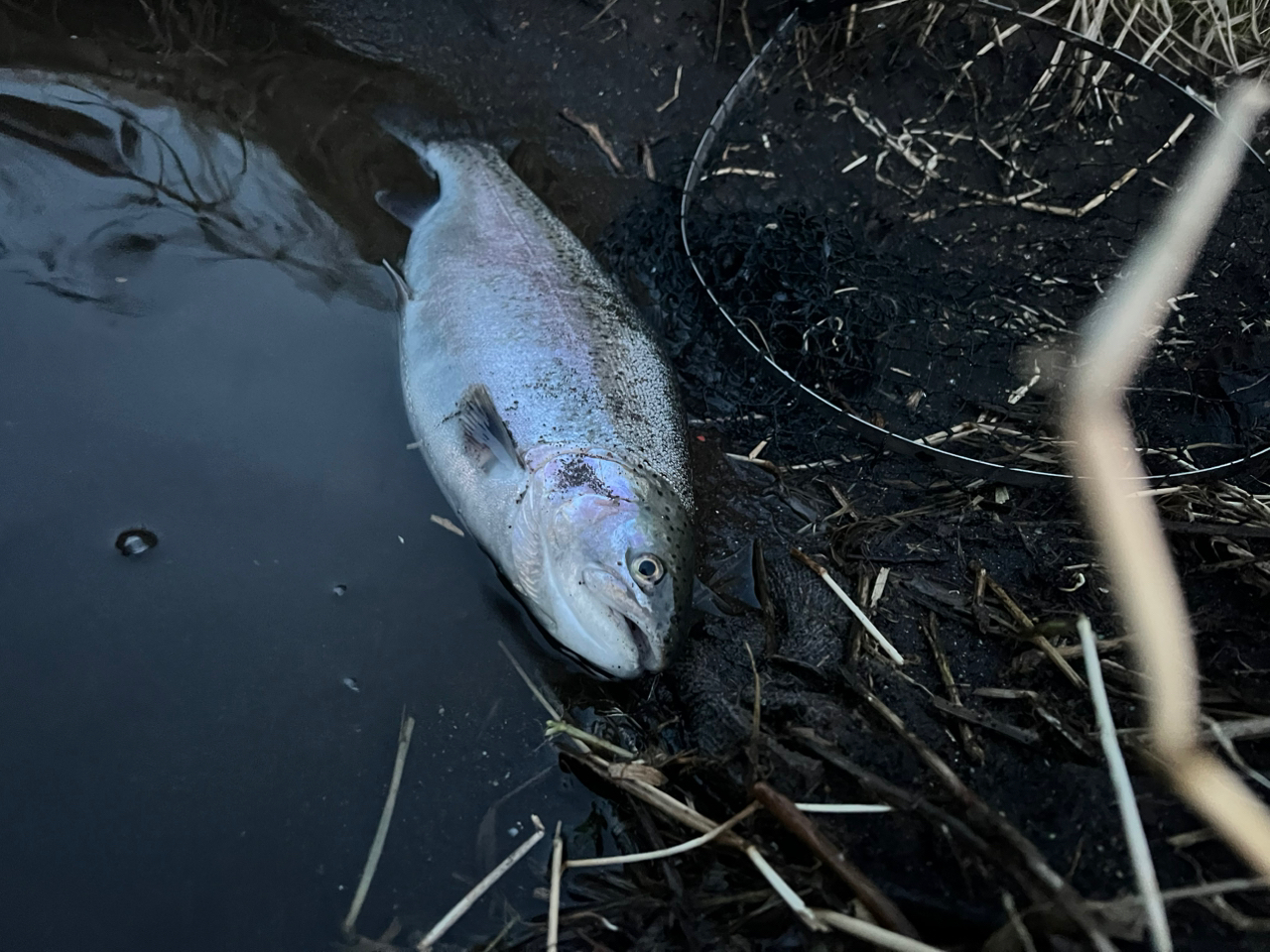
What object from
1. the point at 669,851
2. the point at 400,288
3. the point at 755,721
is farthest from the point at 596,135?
the point at 669,851

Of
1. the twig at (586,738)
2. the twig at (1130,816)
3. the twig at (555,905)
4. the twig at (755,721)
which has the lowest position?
the twig at (555,905)

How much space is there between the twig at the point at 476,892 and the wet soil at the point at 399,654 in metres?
0.07

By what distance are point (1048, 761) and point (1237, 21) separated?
4.20 m

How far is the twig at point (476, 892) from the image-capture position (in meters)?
2.25

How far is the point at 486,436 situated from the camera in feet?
9.43

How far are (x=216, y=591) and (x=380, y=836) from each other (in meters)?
0.99

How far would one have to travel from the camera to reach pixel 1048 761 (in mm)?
2201

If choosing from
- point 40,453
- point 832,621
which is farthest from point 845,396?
point 40,453

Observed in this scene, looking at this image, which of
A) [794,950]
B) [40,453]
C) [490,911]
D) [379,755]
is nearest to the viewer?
[794,950]

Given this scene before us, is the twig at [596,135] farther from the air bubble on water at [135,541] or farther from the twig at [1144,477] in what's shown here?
the air bubble on water at [135,541]

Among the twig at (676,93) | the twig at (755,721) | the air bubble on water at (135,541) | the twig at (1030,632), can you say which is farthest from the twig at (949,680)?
the twig at (676,93)

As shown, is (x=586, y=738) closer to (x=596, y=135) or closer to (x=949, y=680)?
(x=949, y=680)

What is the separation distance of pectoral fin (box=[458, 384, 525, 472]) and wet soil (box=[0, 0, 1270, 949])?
31cm

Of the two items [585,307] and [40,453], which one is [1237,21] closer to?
[585,307]
